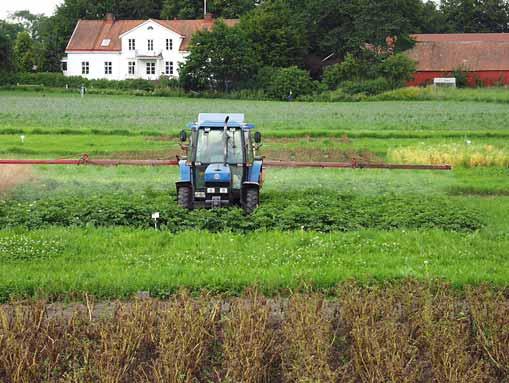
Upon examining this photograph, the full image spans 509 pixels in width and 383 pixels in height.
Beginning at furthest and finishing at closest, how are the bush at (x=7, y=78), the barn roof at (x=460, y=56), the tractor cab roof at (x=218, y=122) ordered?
the barn roof at (x=460, y=56)
the bush at (x=7, y=78)
the tractor cab roof at (x=218, y=122)

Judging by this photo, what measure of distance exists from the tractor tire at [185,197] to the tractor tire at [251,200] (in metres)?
1.19

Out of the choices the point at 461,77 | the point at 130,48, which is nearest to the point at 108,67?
the point at 130,48

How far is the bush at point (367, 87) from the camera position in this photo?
Result: 73.0 metres

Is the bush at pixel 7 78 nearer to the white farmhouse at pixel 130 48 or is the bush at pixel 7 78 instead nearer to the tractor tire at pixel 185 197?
the white farmhouse at pixel 130 48

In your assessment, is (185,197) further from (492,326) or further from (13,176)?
(492,326)

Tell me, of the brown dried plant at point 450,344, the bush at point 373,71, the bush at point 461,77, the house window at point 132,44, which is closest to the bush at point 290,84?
the bush at point 373,71

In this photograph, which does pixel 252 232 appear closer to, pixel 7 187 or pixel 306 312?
pixel 306 312

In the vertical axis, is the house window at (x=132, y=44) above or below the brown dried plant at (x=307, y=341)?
above

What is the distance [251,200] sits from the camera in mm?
17156

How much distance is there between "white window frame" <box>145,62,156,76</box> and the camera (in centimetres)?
9125

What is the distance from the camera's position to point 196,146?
17812mm

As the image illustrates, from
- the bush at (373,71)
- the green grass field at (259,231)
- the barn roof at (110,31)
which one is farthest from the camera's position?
the barn roof at (110,31)

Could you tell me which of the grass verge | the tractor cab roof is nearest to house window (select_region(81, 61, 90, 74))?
the tractor cab roof

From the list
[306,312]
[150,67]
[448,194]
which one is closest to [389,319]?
[306,312]
